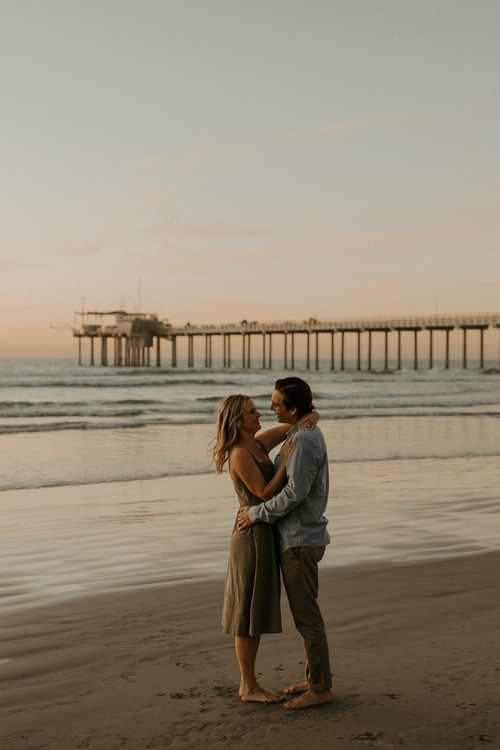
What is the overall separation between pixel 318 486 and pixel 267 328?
211 ft

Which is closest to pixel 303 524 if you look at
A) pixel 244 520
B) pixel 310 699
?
pixel 244 520

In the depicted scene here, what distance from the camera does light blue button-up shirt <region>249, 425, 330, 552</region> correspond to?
3578mm

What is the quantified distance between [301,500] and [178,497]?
21.3 feet

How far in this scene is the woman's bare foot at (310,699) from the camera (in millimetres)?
3625

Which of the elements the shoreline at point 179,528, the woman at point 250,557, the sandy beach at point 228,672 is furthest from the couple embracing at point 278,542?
the shoreline at point 179,528

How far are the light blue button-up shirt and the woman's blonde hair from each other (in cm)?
24

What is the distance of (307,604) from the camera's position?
365cm

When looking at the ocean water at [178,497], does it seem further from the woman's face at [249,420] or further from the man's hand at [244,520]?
the woman's face at [249,420]

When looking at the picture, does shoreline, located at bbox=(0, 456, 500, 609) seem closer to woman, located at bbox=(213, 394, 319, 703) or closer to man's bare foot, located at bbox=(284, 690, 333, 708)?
woman, located at bbox=(213, 394, 319, 703)

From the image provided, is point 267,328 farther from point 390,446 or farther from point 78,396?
point 390,446

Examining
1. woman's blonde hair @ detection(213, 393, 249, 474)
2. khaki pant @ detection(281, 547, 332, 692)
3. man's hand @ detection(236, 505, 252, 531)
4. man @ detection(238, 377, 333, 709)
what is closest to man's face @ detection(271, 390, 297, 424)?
man @ detection(238, 377, 333, 709)

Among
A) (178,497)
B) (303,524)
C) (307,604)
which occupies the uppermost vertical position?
(303,524)

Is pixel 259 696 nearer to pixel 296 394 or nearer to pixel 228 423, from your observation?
pixel 228 423

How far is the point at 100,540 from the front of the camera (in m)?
7.31
